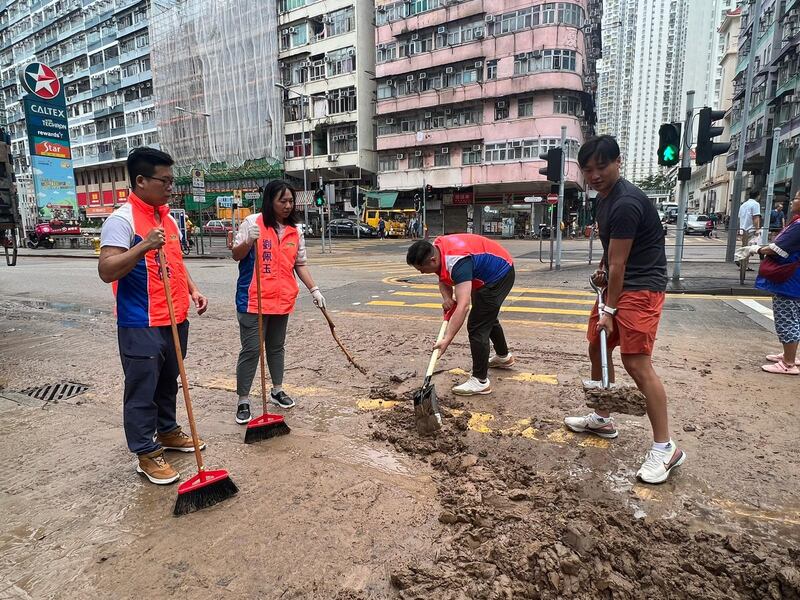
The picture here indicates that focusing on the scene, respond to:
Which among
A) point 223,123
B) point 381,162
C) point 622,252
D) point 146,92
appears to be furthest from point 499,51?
point 146,92

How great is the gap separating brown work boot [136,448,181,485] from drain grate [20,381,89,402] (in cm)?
211

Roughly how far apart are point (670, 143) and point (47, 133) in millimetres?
28508

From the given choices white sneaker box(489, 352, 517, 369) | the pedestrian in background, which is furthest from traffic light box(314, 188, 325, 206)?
the pedestrian in background

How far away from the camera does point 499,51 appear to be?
33500mm

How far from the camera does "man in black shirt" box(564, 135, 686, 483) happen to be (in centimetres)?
280

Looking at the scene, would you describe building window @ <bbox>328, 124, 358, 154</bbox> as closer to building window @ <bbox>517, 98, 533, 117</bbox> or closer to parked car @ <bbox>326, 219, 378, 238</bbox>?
parked car @ <bbox>326, 219, 378, 238</bbox>

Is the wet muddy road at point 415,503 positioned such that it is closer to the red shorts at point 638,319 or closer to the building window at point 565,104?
the red shorts at point 638,319

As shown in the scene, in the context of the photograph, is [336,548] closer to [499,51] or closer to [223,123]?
[499,51]

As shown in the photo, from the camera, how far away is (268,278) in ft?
12.1

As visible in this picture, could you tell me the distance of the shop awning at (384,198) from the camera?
130ft

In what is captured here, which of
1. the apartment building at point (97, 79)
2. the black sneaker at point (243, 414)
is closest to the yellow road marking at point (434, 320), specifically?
the black sneaker at point (243, 414)

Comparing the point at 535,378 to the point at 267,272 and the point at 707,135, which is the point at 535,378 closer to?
the point at 267,272

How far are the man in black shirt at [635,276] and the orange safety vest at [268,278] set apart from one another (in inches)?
89.2

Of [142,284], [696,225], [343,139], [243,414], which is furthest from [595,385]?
[696,225]
